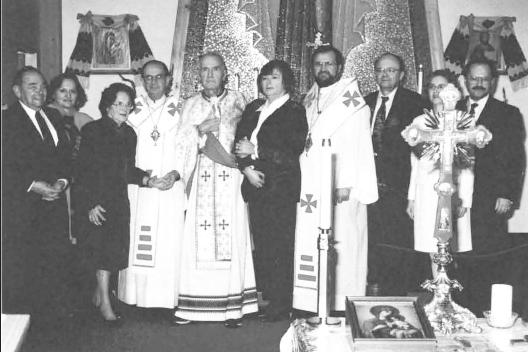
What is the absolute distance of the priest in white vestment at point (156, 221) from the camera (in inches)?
190

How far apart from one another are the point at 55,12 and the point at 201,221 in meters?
2.75

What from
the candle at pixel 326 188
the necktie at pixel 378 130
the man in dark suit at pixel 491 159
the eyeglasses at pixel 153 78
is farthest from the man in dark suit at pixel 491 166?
the candle at pixel 326 188

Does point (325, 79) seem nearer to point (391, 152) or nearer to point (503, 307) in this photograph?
point (391, 152)

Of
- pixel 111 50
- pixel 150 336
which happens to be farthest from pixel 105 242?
pixel 111 50

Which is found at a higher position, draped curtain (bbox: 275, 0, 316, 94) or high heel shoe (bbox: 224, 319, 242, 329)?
draped curtain (bbox: 275, 0, 316, 94)

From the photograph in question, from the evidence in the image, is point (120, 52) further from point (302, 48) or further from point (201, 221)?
point (201, 221)

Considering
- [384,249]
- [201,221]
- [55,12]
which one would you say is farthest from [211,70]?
[55,12]

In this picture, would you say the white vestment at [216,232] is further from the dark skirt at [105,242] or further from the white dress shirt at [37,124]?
the white dress shirt at [37,124]

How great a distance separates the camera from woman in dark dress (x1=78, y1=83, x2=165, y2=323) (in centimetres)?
462

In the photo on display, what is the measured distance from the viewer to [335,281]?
15.7 ft

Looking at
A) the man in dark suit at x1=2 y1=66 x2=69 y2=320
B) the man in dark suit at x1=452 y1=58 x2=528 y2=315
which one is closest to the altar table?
the man in dark suit at x1=452 y1=58 x2=528 y2=315

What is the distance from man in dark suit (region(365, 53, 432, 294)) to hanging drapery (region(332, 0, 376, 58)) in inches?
48.4

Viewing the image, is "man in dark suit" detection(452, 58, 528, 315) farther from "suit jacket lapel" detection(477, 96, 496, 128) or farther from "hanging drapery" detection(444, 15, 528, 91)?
"hanging drapery" detection(444, 15, 528, 91)

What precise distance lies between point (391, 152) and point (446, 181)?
2449mm
